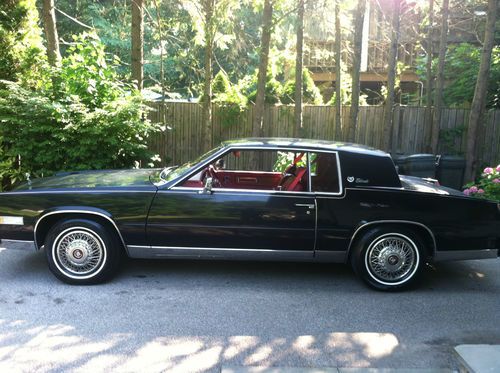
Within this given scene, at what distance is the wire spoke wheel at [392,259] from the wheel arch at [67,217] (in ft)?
8.59

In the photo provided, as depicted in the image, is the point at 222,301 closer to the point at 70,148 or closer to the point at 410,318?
the point at 410,318

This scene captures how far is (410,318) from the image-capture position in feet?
14.6

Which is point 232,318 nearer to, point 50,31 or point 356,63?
point 50,31

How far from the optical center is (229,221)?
4934 millimetres

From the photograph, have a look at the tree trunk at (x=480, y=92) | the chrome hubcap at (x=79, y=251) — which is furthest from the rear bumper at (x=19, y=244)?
the tree trunk at (x=480, y=92)

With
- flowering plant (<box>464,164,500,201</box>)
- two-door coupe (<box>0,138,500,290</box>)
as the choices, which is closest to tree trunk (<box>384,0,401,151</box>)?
flowering plant (<box>464,164,500,201</box>)

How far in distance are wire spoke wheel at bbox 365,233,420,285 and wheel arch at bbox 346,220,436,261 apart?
14 cm

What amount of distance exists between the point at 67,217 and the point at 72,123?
11.5 ft

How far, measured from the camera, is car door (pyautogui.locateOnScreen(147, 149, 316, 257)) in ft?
16.2

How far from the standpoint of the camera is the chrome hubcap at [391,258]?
16.6ft

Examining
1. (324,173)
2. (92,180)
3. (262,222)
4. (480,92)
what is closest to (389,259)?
(324,173)

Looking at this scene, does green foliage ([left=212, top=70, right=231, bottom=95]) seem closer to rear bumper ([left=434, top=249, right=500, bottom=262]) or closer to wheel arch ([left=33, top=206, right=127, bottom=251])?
wheel arch ([left=33, top=206, right=127, bottom=251])

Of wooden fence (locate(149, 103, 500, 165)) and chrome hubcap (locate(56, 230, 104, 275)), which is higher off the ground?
wooden fence (locate(149, 103, 500, 165))

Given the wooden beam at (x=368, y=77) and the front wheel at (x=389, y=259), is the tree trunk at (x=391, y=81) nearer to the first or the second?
the front wheel at (x=389, y=259)
